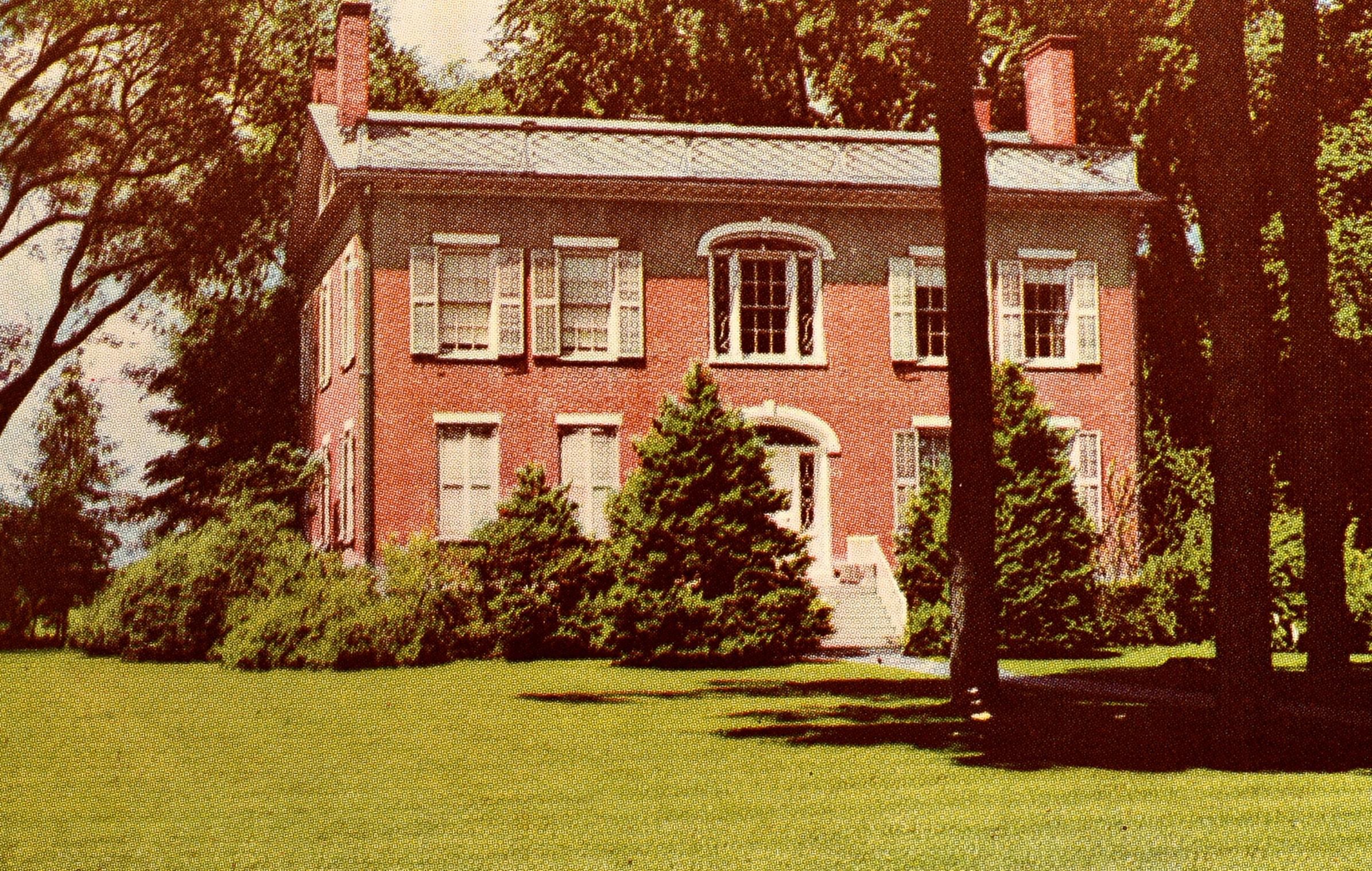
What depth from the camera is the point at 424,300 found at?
99.6ft

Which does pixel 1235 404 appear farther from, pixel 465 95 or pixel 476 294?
pixel 465 95

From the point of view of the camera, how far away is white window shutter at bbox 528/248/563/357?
30.7 meters

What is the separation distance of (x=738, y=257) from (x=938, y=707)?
14.9 metres

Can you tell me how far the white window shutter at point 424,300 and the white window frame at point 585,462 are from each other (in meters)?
2.53

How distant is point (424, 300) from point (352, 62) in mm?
4870

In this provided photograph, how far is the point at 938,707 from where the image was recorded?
18.1 metres

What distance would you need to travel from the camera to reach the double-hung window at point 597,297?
30922mm

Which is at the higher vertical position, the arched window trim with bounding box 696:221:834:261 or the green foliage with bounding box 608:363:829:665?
the arched window trim with bounding box 696:221:834:261

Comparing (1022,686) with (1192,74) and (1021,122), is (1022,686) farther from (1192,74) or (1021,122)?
(1021,122)

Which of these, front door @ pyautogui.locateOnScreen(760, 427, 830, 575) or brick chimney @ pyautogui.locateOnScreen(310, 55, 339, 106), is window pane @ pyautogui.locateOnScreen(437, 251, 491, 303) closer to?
front door @ pyautogui.locateOnScreen(760, 427, 830, 575)

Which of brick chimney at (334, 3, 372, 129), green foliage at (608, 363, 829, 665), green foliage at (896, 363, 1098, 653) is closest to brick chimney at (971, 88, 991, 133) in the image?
green foliage at (896, 363, 1098, 653)

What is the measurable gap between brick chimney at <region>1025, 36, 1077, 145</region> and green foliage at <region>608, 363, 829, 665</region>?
1186cm

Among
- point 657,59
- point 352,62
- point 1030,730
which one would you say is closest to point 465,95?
point 657,59

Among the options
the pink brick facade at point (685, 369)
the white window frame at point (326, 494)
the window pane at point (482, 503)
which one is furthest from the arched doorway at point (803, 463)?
the white window frame at point (326, 494)
